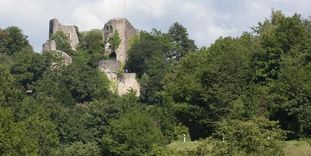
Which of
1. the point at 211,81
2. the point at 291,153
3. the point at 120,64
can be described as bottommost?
the point at 291,153

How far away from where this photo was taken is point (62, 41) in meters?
83.0

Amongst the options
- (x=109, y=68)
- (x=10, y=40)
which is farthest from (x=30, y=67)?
(x=10, y=40)

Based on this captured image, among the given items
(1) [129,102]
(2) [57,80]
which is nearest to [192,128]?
(1) [129,102]

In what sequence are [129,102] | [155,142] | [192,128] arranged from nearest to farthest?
[192,128], [155,142], [129,102]

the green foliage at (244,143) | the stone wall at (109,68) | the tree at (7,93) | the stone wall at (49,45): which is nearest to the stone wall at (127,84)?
the stone wall at (109,68)

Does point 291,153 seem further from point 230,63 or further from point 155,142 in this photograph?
point 155,142

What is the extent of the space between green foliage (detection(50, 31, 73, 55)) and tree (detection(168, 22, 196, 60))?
37.8 feet

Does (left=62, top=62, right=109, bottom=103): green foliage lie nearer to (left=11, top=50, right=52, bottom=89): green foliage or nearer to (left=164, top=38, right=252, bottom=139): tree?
(left=11, top=50, right=52, bottom=89): green foliage

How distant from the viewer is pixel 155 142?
5259 cm

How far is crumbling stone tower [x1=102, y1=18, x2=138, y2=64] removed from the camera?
261 ft

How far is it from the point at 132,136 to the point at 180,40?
31.7m

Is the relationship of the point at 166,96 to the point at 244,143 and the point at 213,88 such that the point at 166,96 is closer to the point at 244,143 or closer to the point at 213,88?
the point at 213,88

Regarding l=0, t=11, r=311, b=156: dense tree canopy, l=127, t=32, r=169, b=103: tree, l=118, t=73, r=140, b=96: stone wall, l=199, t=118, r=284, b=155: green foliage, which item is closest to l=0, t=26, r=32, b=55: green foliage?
l=0, t=11, r=311, b=156: dense tree canopy

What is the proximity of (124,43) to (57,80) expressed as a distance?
30.1ft
